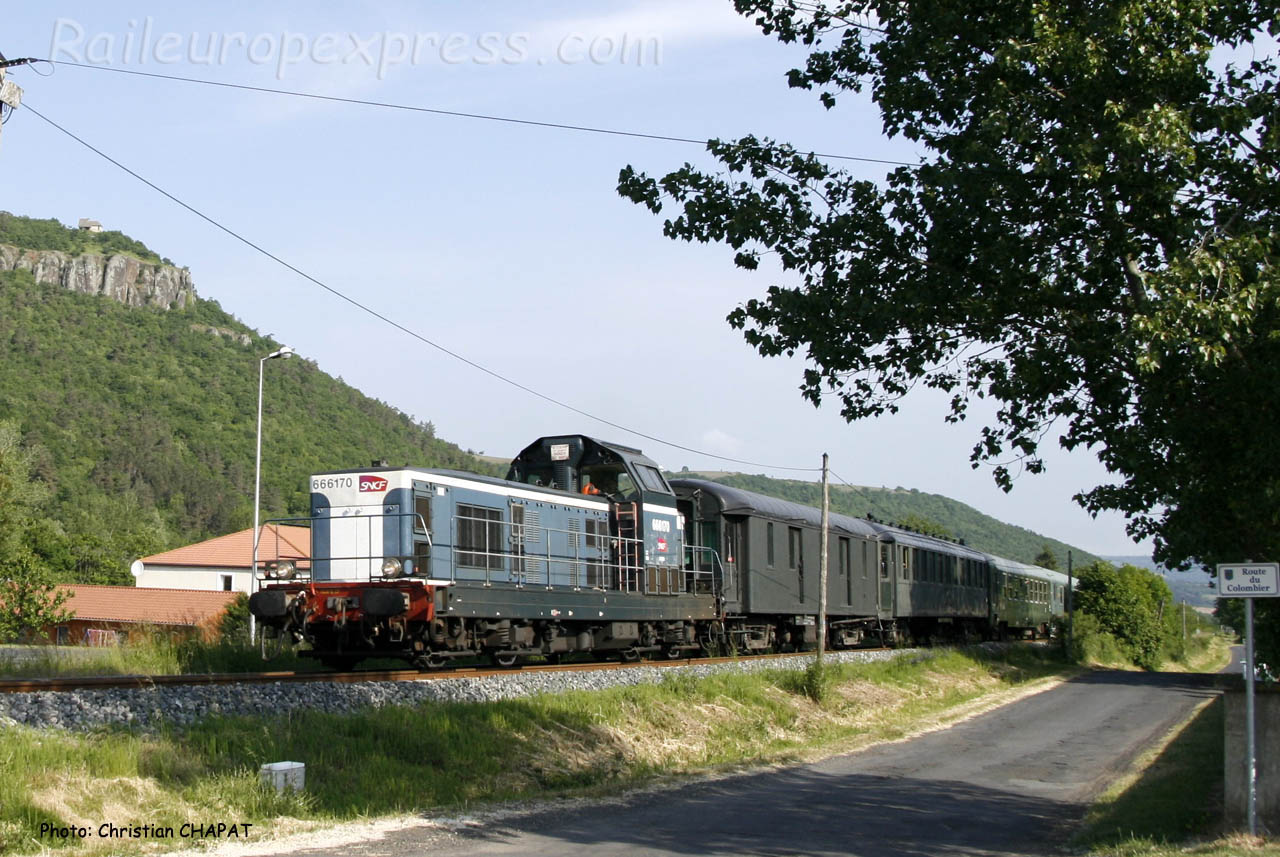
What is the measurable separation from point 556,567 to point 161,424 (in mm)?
106344

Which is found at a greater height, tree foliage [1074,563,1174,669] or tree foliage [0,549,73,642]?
tree foliage [0,549,73,642]

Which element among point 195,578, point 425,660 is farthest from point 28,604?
point 195,578

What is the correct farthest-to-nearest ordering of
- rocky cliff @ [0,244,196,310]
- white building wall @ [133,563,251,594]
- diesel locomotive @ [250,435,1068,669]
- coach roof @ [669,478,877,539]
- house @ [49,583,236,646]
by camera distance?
rocky cliff @ [0,244,196,310] < white building wall @ [133,563,251,594] < house @ [49,583,236,646] < coach roof @ [669,478,877,539] < diesel locomotive @ [250,435,1068,669]

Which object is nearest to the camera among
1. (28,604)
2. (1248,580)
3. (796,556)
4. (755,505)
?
(1248,580)

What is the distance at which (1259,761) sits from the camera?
11.1m

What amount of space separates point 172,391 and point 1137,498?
12077cm

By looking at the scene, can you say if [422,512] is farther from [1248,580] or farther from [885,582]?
[885,582]

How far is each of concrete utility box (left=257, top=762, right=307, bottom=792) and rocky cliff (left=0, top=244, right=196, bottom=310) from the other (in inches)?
6060

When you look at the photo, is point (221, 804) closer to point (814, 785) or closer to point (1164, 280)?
point (814, 785)

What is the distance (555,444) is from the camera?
2227 centimetres

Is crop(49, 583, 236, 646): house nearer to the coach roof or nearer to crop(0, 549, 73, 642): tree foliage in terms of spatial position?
crop(0, 549, 73, 642): tree foliage

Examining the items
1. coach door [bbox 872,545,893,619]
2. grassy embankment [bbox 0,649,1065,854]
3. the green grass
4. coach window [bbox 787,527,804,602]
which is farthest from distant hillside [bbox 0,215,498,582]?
the green grass

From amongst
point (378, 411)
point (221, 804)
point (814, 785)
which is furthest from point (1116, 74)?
point (378, 411)

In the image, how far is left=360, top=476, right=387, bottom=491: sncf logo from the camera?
689 inches
